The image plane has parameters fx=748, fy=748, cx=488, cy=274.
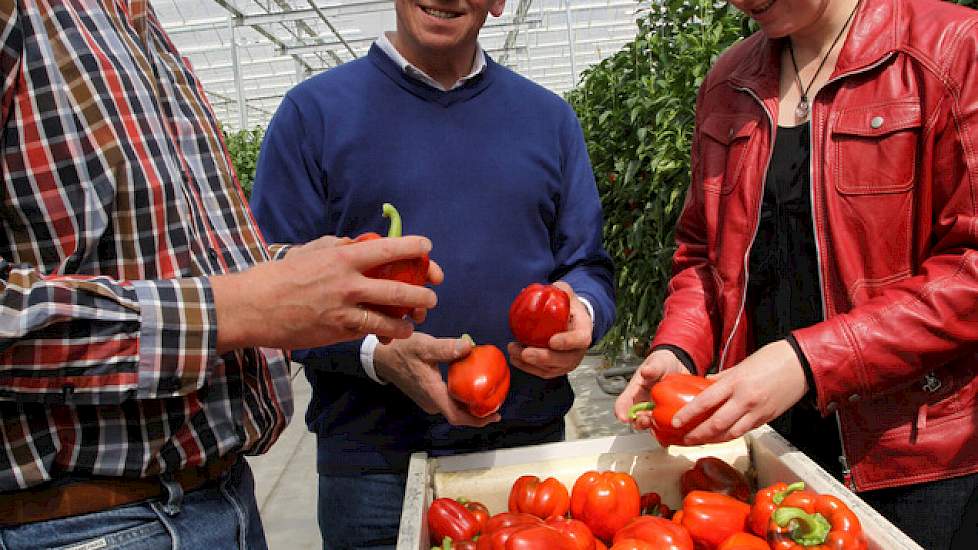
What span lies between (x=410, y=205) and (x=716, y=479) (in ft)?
3.29

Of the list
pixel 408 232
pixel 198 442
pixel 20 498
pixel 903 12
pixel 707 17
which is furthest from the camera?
pixel 707 17

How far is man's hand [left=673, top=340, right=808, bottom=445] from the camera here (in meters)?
1.51

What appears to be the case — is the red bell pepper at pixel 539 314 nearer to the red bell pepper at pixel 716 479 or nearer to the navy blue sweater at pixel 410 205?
the navy blue sweater at pixel 410 205

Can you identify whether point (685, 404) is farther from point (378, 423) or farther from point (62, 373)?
point (62, 373)

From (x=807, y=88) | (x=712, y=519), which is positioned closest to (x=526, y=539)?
(x=712, y=519)

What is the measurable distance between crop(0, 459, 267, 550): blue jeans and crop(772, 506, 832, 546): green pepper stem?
97 centimetres

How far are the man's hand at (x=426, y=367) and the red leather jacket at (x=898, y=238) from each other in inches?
30.1

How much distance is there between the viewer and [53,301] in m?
0.97

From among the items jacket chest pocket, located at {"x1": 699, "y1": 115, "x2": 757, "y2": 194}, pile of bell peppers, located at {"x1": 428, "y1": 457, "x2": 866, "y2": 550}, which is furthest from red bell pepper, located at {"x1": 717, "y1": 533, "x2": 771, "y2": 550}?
jacket chest pocket, located at {"x1": 699, "y1": 115, "x2": 757, "y2": 194}

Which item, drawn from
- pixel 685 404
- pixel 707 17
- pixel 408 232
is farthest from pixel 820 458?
pixel 707 17

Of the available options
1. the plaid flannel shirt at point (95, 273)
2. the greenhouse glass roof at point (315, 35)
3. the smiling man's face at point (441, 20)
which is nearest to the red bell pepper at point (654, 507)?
the plaid flannel shirt at point (95, 273)

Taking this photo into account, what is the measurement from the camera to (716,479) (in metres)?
1.62

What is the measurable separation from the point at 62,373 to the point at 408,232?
1.06m

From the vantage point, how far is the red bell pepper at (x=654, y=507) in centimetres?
166
